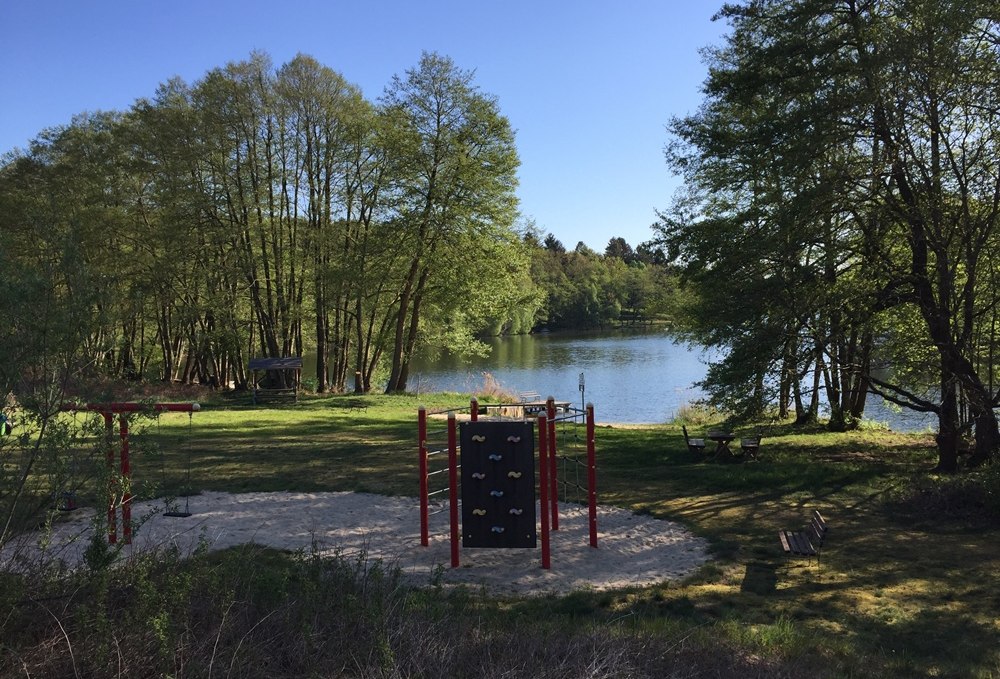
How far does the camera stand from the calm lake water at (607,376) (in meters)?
26.1

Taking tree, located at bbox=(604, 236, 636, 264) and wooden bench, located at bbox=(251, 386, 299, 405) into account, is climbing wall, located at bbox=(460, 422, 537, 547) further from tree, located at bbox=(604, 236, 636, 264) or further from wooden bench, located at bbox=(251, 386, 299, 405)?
tree, located at bbox=(604, 236, 636, 264)

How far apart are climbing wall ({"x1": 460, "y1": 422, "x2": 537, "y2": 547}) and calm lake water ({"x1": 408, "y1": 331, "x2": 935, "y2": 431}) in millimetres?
8109

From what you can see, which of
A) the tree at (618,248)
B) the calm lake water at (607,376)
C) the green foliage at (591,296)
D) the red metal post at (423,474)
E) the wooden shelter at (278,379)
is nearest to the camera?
the red metal post at (423,474)

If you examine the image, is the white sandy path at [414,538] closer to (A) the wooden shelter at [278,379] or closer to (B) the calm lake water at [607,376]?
(B) the calm lake water at [607,376]

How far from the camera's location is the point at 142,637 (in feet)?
11.1

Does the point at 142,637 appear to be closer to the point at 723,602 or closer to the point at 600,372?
the point at 723,602

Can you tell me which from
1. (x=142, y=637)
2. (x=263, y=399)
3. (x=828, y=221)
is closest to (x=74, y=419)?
(x=142, y=637)

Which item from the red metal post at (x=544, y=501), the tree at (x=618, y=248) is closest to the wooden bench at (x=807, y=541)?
the red metal post at (x=544, y=501)

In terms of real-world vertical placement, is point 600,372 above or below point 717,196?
below

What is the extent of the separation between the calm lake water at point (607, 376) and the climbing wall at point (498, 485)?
8.11 m

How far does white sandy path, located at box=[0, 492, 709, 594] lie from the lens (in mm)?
6898

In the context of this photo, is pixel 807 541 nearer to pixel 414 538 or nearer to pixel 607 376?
pixel 414 538

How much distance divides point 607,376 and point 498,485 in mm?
30776

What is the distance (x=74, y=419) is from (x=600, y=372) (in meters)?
36.4
